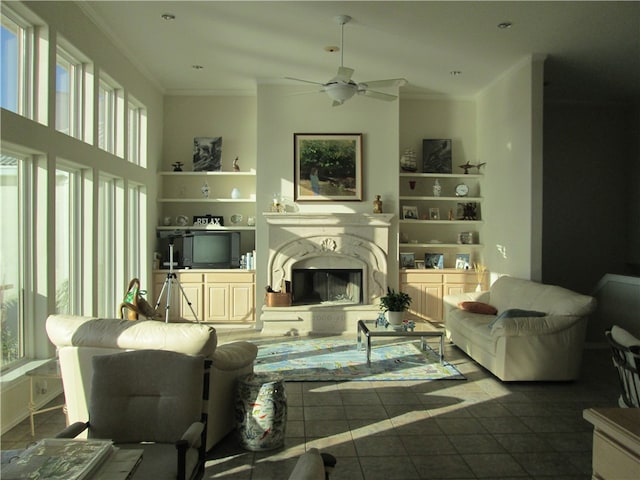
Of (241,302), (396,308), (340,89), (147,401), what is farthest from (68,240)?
(396,308)

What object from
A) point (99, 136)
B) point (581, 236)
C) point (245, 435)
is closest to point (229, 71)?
point (99, 136)

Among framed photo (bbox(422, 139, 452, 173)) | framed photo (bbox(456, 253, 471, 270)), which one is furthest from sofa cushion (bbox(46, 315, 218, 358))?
framed photo (bbox(422, 139, 452, 173))

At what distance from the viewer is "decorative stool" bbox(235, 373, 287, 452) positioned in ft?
11.6

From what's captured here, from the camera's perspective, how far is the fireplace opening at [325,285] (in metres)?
8.34

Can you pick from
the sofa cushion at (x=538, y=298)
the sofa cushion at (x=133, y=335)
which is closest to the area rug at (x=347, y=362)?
the sofa cushion at (x=538, y=298)

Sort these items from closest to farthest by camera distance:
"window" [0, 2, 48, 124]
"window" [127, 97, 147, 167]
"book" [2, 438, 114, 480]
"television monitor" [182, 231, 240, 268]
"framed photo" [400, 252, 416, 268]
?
"book" [2, 438, 114, 480], "window" [0, 2, 48, 124], "window" [127, 97, 147, 167], "television monitor" [182, 231, 240, 268], "framed photo" [400, 252, 416, 268]

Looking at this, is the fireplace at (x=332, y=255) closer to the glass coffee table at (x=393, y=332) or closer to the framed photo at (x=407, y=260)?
the framed photo at (x=407, y=260)

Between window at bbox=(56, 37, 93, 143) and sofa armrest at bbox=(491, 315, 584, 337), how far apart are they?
16.0 feet

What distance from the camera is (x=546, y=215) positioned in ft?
28.9

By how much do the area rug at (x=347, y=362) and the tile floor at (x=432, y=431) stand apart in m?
0.24

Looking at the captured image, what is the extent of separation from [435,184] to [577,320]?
155 inches

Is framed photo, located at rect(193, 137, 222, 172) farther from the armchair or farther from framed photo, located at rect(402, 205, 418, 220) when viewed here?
Answer: the armchair

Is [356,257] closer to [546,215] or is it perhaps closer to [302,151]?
[302,151]

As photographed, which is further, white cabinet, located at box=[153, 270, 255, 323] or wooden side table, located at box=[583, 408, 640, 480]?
white cabinet, located at box=[153, 270, 255, 323]
